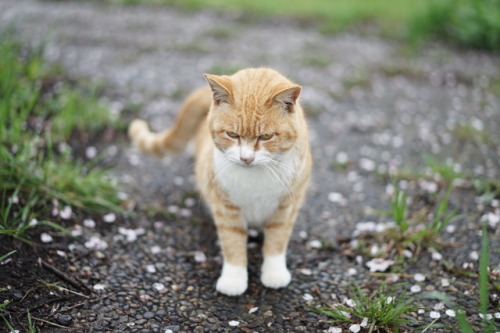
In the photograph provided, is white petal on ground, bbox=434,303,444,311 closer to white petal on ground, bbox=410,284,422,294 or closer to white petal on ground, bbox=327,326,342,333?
white petal on ground, bbox=410,284,422,294

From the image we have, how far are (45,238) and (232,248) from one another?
3.98 feet

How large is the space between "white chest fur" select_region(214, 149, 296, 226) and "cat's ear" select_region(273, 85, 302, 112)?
0.30 metres

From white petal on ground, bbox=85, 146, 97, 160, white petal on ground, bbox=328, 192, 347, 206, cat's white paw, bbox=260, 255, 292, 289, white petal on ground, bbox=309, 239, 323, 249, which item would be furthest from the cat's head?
white petal on ground, bbox=85, 146, 97, 160

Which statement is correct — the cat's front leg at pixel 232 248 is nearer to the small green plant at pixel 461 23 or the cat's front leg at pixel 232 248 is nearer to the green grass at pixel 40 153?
the green grass at pixel 40 153

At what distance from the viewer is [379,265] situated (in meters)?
3.06

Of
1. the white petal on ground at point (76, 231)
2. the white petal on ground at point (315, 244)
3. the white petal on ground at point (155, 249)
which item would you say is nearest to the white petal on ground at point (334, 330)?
the white petal on ground at point (315, 244)

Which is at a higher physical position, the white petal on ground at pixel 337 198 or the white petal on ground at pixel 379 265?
the white petal on ground at pixel 379 265

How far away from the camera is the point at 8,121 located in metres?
3.89

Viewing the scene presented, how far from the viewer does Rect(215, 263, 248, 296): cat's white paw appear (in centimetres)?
281

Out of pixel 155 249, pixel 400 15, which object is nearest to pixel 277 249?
pixel 155 249

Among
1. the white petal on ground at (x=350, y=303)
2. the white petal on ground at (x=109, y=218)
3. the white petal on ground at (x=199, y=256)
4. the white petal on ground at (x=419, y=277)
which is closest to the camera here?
the white petal on ground at (x=350, y=303)

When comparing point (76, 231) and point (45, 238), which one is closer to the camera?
point (45, 238)

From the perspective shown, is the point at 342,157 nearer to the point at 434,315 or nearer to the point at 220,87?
the point at 434,315

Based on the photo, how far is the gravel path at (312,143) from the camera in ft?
9.07
